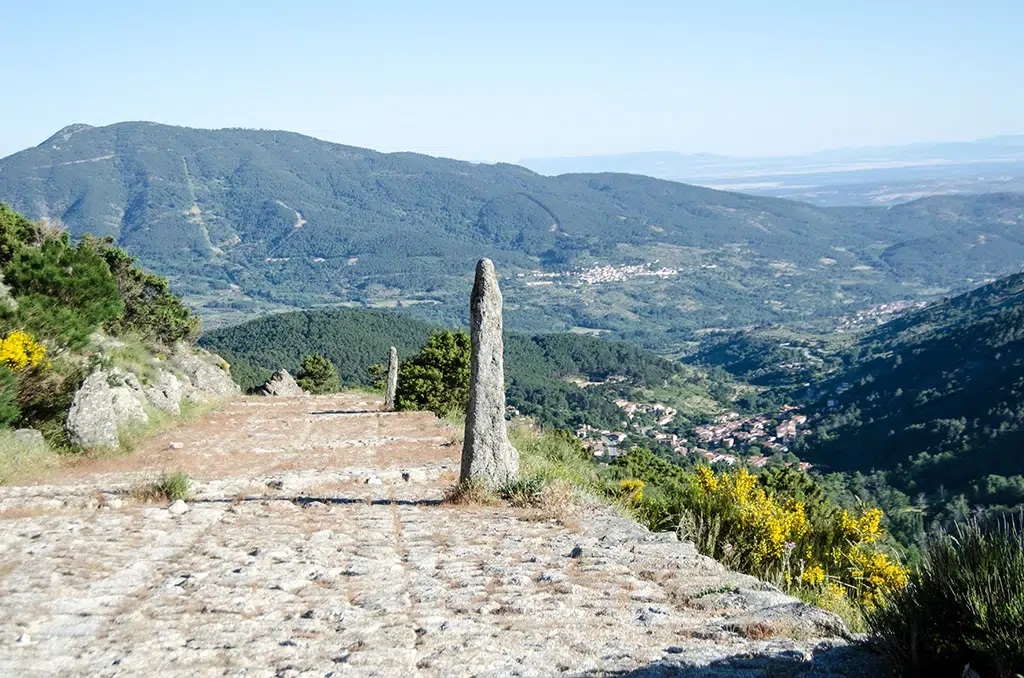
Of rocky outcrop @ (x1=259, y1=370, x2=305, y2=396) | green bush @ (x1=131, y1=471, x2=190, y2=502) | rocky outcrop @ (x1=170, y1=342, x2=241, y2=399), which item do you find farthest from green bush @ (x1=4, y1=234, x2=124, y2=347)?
rocky outcrop @ (x1=259, y1=370, x2=305, y2=396)

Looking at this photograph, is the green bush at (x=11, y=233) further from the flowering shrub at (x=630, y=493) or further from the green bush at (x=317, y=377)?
the green bush at (x=317, y=377)

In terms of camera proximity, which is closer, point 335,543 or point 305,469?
point 335,543

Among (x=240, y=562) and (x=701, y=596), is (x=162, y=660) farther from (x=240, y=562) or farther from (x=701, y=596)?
(x=701, y=596)

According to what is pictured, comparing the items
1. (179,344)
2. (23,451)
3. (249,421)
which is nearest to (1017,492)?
(249,421)

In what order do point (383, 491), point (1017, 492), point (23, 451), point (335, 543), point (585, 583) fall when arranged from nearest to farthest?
point (585, 583) → point (335, 543) → point (383, 491) → point (23, 451) → point (1017, 492)

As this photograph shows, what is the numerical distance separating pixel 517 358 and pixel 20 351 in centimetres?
10311

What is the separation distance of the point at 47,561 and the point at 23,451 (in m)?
7.40

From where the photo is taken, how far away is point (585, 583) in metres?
6.91

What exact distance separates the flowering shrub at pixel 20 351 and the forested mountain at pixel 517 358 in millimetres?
53474

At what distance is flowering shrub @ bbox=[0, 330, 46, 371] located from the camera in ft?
48.2

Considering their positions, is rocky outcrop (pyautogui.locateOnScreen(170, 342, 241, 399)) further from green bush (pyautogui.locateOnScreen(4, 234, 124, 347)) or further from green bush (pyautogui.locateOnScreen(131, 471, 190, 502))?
green bush (pyautogui.locateOnScreen(131, 471, 190, 502))

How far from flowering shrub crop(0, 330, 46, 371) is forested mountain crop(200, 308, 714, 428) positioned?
53474 mm

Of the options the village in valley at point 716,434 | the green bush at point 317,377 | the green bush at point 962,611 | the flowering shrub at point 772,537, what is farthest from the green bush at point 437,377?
the village in valley at point 716,434

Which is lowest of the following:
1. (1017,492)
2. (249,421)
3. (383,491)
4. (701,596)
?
(1017,492)
